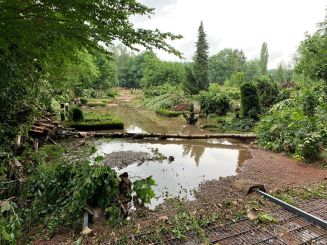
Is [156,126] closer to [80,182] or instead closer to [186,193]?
[186,193]

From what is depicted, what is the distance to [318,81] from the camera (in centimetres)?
1182

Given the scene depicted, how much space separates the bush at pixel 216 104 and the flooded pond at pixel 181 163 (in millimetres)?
7191

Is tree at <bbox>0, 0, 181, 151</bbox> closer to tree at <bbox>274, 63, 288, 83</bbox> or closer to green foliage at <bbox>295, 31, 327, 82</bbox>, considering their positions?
green foliage at <bbox>295, 31, 327, 82</bbox>

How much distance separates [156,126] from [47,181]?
11.1 m

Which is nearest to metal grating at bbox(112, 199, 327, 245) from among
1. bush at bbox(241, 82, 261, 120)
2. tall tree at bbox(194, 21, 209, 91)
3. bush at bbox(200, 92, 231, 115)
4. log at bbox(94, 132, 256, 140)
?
log at bbox(94, 132, 256, 140)

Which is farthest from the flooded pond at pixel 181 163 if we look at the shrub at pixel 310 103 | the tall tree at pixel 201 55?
the tall tree at pixel 201 55

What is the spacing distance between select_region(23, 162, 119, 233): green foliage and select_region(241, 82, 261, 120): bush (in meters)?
11.5

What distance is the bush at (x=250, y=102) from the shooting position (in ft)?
47.1

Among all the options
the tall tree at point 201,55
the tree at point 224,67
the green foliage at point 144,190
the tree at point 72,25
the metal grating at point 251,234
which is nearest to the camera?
the tree at point 72,25

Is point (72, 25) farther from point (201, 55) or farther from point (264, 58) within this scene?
point (264, 58)

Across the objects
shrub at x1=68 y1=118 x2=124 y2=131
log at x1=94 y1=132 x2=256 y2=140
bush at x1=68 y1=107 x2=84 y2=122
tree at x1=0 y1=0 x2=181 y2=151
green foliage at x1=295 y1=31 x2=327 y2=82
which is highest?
green foliage at x1=295 y1=31 x2=327 y2=82

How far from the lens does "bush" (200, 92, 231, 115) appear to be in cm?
1847

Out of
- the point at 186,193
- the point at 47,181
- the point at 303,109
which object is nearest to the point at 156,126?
the point at 303,109

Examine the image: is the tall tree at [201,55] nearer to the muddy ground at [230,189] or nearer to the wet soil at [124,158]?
the wet soil at [124,158]
